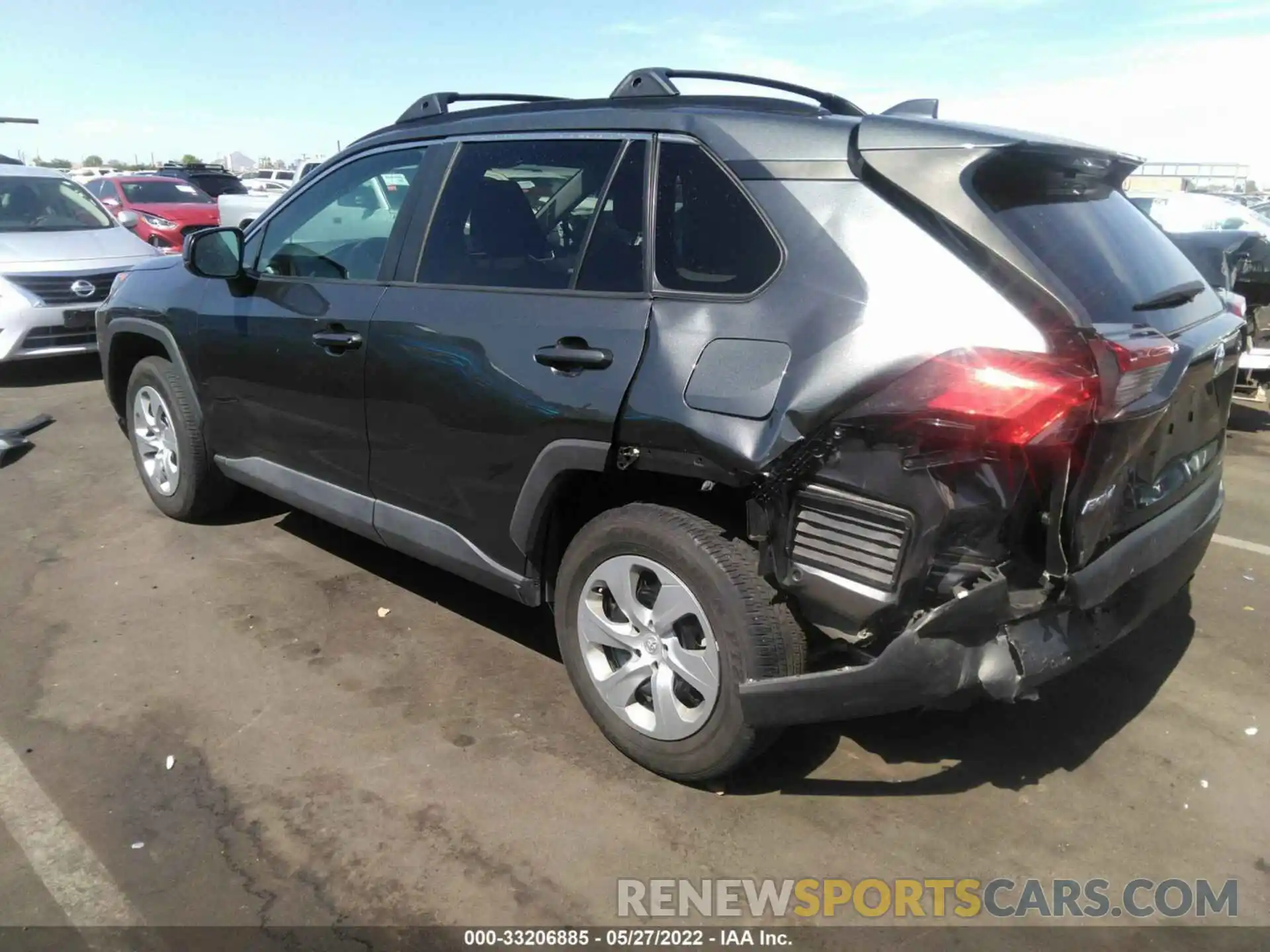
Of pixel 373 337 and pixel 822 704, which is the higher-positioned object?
pixel 373 337

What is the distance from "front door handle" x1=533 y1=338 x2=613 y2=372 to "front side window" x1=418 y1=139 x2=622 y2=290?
23cm

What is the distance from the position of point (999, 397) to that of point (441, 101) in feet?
8.71

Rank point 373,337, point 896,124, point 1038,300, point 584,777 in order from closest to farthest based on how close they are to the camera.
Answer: point 1038,300 < point 896,124 < point 584,777 < point 373,337

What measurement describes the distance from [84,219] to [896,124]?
29.8 feet

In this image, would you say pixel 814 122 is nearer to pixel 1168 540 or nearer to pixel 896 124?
pixel 896 124

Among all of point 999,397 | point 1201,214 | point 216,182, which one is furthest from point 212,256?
point 216,182

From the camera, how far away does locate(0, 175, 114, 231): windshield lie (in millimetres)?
8781

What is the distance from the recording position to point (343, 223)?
3955 mm

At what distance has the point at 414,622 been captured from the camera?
394cm

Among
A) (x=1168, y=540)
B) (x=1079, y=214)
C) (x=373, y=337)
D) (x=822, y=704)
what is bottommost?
(x=822, y=704)

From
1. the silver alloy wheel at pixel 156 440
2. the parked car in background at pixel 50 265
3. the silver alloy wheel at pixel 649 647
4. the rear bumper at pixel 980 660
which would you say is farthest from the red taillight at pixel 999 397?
the parked car in background at pixel 50 265

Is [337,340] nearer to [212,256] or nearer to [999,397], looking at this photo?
[212,256]

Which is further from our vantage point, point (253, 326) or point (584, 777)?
point (253, 326)

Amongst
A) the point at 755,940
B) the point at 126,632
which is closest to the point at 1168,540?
the point at 755,940
